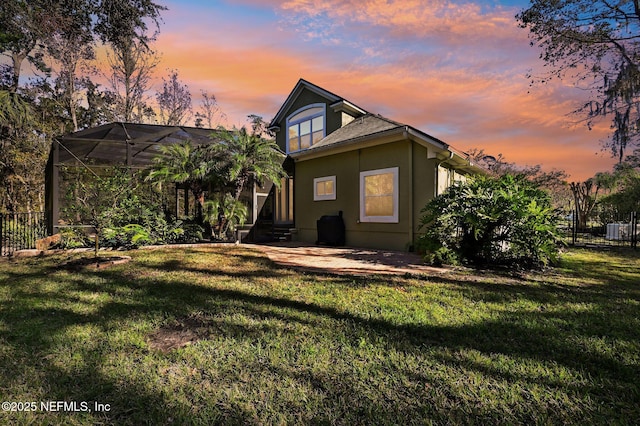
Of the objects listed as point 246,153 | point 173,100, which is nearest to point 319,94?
point 246,153

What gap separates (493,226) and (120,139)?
11047mm

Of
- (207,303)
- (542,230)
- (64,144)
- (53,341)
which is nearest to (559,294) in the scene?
(542,230)

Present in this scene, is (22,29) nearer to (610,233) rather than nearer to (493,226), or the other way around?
(493,226)

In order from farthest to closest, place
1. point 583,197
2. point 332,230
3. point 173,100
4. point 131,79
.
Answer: point 173,100, point 131,79, point 583,197, point 332,230

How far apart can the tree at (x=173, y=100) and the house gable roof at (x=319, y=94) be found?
11.3 metres

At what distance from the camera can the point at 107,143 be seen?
9.80m

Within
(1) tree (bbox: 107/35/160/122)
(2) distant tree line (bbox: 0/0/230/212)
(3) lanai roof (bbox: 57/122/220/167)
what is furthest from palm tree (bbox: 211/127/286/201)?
(1) tree (bbox: 107/35/160/122)

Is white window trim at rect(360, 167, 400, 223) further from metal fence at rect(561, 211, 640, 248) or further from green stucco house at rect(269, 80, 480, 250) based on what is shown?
metal fence at rect(561, 211, 640, 248)

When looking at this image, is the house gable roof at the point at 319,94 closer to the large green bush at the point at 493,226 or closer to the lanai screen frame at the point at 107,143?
the lanai screen frame at the point at 107,143

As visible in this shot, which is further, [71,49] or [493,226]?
[71,49]

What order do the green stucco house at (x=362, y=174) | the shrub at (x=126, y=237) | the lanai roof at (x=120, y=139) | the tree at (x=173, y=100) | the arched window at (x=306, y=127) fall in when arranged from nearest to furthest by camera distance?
1. the shrub at (x=126, y=237)
2. the green stucco house at (x=362, y=174)
3. the lanai roof at (x=120, y=139)
4. the arched window at (x=306, y=127)
5. the tree at (x=173, y=100)

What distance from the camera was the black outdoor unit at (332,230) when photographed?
31.5 ft

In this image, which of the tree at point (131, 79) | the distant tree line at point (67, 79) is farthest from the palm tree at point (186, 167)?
the tree at point (131, 79)

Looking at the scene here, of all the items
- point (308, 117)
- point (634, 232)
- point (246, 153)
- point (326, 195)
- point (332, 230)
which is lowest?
point (634, 232)
